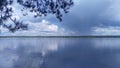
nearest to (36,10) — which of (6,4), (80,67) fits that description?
(6,4)

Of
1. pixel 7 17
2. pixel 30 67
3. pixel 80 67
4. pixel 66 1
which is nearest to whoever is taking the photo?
pixel 66 1

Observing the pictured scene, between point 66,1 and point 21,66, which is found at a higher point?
point 66,1

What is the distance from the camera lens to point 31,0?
445 inches

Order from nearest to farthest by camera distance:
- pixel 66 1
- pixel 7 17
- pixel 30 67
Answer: pixel 66 1, pixel 7 17, pixel 30 67

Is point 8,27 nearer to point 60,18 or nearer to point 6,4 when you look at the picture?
point 6,4

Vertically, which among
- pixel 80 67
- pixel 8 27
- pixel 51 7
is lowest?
pixel 80 67

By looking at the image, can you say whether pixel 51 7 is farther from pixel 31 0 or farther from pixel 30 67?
pixel 30 67

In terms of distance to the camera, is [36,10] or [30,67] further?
[30,67]

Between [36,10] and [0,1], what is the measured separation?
1.41 metres

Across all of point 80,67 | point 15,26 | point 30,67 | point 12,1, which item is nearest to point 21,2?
point 12,1

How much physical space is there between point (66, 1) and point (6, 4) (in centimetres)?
237

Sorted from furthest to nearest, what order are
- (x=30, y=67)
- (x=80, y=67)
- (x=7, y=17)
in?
(x=80, y=67) → (x=30, y=67) → (x=7, y=17)

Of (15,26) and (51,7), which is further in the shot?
(15,26)

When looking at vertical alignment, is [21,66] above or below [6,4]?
below
